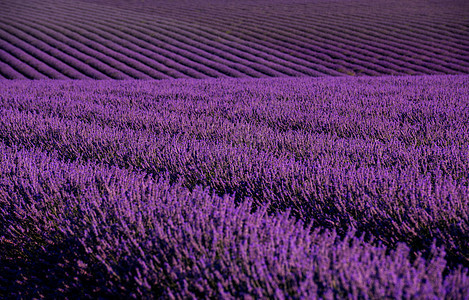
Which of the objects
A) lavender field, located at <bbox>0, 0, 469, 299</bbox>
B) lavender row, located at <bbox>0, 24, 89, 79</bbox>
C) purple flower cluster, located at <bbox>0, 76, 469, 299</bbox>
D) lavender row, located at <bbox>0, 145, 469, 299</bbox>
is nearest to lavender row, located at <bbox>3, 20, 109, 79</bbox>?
lavender row, located at <bbox>0, 24, 89, 79</bbox>

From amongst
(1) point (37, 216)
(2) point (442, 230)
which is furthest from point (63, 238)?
(2) point (442, 230)

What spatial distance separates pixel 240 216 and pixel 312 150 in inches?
42.4

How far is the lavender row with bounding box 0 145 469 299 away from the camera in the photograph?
91 cm

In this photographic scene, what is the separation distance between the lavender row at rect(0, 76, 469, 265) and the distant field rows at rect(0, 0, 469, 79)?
27.6ft

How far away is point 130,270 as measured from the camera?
3.70 feet

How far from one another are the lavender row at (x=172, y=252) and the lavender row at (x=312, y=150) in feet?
0.57

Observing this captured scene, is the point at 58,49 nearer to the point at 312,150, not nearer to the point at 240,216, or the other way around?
the point at 312,150

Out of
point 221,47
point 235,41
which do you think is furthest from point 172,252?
point 235,41

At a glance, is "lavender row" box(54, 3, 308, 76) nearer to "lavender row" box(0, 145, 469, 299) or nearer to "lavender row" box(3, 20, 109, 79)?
"lavender row" box(3, 20, 109, 79)

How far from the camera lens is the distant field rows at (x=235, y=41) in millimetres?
12336

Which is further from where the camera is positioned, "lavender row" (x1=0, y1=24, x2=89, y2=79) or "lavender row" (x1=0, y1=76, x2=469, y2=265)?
"lavender row" (x1=0, y1=24, x2=89, y2=79)

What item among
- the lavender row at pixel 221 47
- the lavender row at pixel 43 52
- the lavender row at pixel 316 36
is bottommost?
the lavender row at pixel 43 52

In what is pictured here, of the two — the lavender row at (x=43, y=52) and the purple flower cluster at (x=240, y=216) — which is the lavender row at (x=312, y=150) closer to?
the purple flower cluster at (x=240, y=216)

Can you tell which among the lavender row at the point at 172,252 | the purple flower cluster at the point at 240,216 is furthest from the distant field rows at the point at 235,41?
the lavender row at the point at 172,252
